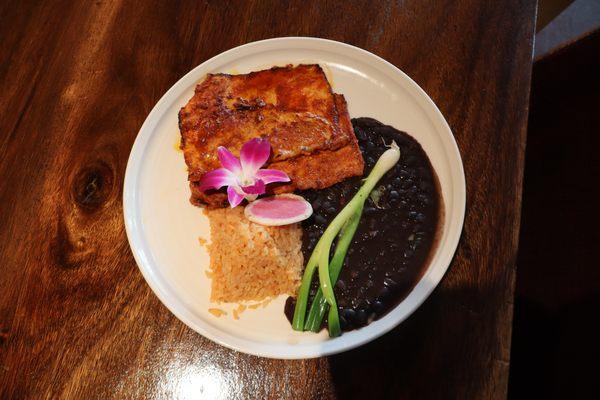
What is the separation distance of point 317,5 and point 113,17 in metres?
1.61

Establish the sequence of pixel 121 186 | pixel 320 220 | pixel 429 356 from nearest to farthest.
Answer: pixel 429 356 → pixel 320 220 → pixel 121 186

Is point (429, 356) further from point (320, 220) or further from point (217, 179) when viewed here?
point (217, 179)

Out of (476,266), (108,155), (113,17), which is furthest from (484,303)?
(113,17)

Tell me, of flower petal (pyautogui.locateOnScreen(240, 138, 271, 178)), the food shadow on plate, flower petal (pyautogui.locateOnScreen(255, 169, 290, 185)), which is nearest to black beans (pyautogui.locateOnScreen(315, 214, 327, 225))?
flower petal (pyautogui.locateOnScreen(255, 169, 290, 185))

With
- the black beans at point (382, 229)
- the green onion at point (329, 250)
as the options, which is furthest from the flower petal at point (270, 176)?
the green onion at point (329, 250)

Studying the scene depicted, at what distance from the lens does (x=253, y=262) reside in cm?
239

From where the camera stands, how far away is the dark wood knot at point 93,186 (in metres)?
2.67

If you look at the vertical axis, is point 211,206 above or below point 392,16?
below

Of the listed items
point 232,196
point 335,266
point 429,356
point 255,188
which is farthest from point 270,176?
→ point 429,356

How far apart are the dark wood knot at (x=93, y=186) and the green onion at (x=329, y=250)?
1475mm

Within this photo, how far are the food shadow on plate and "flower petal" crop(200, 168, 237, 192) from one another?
3.95 ft

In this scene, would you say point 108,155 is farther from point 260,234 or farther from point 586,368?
point 586,368

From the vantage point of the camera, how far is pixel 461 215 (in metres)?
→ 2.37

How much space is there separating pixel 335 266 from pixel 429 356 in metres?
0.73
